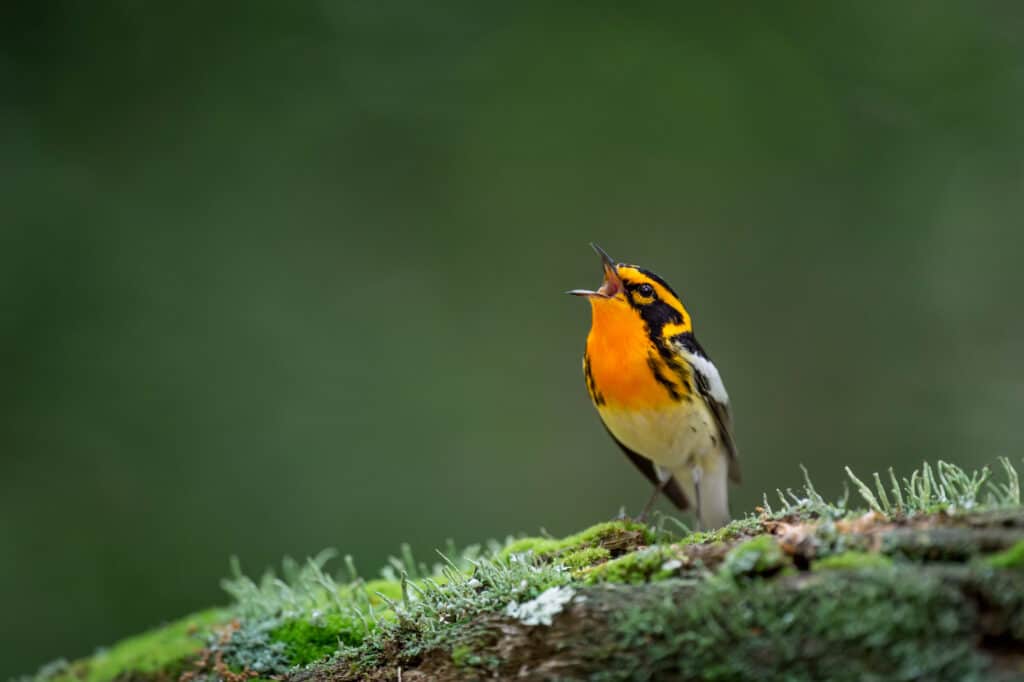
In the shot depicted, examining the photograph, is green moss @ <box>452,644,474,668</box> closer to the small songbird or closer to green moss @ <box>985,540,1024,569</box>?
green moss @ <box>985,540,1024,569</box>

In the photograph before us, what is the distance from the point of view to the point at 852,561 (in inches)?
86.3

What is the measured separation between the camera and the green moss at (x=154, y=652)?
13.2 ft

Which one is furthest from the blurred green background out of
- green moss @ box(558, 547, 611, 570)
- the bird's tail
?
green moss @ box(558, 547, 611, 570)

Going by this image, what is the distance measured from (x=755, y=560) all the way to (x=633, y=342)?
264 cm

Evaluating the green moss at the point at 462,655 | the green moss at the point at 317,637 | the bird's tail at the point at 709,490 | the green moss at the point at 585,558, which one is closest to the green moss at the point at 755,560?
the green moss at the point at 462,655

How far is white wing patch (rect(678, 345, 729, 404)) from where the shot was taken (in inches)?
196

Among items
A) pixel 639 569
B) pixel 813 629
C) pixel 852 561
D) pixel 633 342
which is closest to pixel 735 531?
pixel 639 569

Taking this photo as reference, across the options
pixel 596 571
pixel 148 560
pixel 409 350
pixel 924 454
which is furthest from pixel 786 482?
pixel 596 571

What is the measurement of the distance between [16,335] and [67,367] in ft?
2.09

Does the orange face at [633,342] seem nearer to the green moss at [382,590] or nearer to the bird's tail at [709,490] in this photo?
the bird's tail at [709,490]

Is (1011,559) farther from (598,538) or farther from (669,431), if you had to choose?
(669,431)

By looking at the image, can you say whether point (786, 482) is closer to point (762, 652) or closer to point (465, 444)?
point (465, 444)

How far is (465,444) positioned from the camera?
1057cm

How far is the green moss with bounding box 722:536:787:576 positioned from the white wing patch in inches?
105
